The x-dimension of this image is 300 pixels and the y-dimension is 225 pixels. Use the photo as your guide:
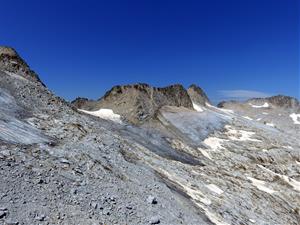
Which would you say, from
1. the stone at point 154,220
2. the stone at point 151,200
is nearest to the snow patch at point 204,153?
the stone at point 151,200

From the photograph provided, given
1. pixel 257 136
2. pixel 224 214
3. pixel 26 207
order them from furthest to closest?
1. pixel 257 136
2. pixel 224 214
3. pixel 26 207

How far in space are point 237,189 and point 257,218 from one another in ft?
17.5

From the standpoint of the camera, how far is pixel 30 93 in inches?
1114

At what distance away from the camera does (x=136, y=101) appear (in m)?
52.8

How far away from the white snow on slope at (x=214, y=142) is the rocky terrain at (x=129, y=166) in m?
0.17

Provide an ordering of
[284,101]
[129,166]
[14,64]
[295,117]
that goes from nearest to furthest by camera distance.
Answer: [129,166], [14,64], [295,117], [284,101]

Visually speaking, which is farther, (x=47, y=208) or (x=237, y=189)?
(x=237, y=189)

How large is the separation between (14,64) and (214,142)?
92.5ft

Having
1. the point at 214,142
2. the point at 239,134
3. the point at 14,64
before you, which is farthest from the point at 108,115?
the point at 239,134

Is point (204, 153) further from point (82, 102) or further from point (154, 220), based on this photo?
point (154, 220)

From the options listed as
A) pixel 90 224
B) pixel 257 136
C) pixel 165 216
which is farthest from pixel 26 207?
pixel 257 136

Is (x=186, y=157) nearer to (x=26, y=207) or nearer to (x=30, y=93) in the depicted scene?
(x=30, y=93)

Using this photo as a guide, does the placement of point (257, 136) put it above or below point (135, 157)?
above

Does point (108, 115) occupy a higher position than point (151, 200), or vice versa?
point (108, 115)
